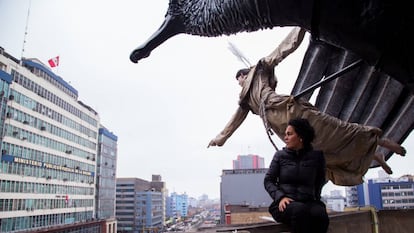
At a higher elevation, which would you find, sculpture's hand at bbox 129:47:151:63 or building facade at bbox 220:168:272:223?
sculpture's hand at bbox 129:47:151:63

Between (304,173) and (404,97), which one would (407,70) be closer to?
(304,173)

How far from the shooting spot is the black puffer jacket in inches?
94.2

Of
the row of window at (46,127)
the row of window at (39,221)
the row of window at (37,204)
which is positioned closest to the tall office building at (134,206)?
the row of window at (46,127)

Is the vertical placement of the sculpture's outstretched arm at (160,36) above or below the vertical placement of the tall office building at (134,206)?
above

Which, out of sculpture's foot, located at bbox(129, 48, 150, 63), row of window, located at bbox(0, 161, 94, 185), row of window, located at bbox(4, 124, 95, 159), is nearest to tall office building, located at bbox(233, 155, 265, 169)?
row of window, located at bbox(4, 124, 95, 159)

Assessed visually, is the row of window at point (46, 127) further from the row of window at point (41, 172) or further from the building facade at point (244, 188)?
the building facade at point (244, 188)

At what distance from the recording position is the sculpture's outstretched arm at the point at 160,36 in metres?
2.95

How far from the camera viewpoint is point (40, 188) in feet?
117

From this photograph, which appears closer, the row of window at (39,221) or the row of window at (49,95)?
the row of window at (39,221)

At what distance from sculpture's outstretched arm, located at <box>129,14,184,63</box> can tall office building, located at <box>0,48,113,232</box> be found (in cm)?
3002

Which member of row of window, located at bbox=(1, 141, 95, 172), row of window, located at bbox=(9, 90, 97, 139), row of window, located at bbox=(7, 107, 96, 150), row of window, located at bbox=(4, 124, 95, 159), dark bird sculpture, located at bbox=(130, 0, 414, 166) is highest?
row of window, located at bbox=(9, 90, 97, 139)

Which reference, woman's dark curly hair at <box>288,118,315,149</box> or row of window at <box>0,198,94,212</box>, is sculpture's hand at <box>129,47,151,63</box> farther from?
row of window at <box>0,198,94,212</box>

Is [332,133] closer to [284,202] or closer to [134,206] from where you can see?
[284,202]

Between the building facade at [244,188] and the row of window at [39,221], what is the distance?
56.6 ft
